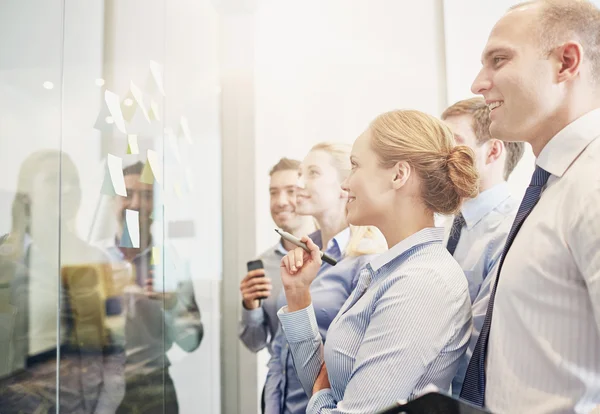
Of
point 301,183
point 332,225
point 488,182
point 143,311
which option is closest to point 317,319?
point 332,225

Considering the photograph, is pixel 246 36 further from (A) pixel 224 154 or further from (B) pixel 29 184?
(B) pixel 29 184

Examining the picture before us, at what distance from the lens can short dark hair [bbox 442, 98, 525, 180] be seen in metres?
1.85

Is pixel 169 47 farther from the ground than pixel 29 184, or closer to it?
farther from the ground

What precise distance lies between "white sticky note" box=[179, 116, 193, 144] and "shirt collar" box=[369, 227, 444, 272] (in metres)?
1.39

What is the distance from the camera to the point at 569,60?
3.60ft

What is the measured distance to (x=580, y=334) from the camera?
0.96 meters

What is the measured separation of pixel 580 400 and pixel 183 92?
1952mm

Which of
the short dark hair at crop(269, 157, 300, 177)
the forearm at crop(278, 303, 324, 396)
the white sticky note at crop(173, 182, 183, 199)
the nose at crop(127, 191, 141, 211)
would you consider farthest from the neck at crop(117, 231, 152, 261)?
the short dark hair at crop(269, 157, 300, 177)

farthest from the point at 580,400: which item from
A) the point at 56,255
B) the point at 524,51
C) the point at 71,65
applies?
the point at 71,65

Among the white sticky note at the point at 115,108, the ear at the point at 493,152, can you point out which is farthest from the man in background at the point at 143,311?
the ear at the point at 493,152

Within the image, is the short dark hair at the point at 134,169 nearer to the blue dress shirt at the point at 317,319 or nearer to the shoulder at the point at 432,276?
the blue dress shirt at the point at 317,319

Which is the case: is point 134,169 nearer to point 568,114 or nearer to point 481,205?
point 481,205

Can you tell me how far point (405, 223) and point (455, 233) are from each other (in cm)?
50

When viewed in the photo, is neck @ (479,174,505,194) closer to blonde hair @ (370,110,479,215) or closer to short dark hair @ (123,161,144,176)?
blonde hair @ (370,110,479,215)
